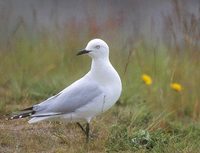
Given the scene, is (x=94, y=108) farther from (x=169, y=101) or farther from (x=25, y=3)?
(x=25, y=3)

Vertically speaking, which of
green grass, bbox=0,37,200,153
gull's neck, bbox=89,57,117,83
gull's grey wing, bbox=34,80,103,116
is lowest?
green grass, bbox=0,37,200,153

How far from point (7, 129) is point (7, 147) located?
1.55 feet

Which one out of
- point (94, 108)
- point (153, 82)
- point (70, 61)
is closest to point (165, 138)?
point (94, 108)

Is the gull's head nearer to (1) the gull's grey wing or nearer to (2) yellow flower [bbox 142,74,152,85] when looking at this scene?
(1) the gull's grey wing

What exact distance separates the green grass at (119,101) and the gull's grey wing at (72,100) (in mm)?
272

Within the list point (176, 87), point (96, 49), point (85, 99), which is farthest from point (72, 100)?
point (176, 87)

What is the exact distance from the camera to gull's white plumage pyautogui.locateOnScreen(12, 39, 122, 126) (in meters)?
6.35

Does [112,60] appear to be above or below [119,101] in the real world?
above

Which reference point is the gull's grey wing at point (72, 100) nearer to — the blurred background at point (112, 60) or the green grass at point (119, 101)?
the green grass at point (119, 101)

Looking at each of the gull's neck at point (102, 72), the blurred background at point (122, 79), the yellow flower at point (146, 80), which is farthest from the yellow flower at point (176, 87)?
the gull's neck at point (102, 72)

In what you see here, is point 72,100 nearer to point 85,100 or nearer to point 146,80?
point 85,100

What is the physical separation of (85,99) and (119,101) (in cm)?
192

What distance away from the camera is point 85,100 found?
6.35m

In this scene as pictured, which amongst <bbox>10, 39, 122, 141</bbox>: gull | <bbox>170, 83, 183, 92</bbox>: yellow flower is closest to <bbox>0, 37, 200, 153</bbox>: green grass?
<bbox>170, 83, 183, 92</bbox>: yellow flower
